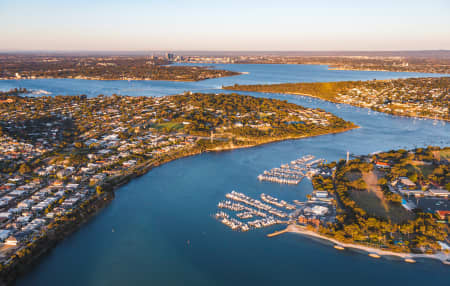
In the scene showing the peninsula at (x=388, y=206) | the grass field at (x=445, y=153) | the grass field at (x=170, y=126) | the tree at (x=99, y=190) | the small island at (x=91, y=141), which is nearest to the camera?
the peninsula at (x=388, y=206)

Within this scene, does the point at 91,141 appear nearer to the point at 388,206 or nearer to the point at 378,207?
the point at 378,207

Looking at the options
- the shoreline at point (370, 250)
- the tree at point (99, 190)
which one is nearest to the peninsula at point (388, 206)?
the shoreline at point (370, 250)

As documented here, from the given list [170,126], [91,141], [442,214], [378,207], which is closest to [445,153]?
[442,214]

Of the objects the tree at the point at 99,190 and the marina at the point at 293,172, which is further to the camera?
the marina at the point at 293,172

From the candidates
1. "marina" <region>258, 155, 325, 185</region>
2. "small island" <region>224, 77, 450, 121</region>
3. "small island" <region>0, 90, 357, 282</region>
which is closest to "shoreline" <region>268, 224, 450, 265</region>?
"marina" <region>258, 155, 325, 185</region>

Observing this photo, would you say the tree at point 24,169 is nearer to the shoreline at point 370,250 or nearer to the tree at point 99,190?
the tree at point 99,190

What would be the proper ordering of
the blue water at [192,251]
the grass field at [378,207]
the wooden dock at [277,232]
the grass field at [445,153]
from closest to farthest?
the blue water at [192,251] → the wooden dock at [277,232] → the grass field at [378,207] → the grass field at [445,153]
